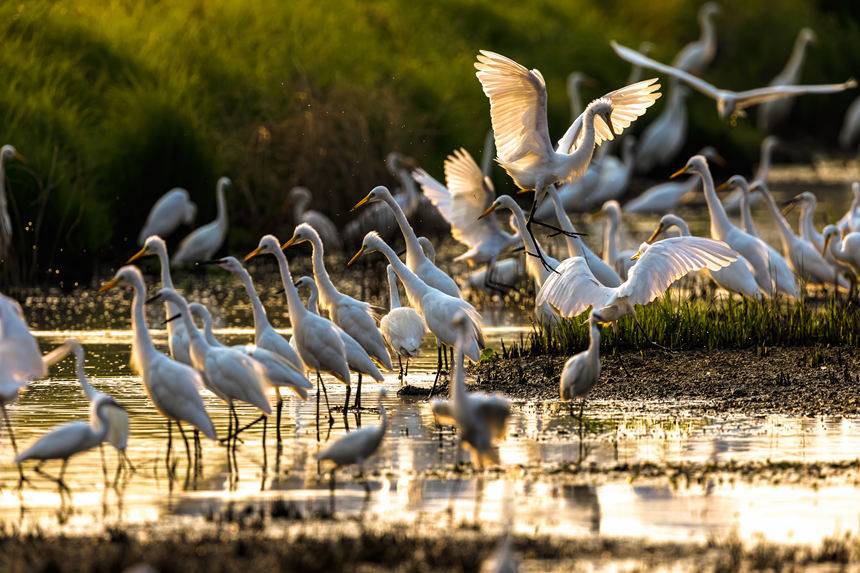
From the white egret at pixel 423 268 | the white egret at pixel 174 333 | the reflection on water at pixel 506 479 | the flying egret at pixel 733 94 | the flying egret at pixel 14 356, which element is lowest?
the reflection on water at pixel 506 479

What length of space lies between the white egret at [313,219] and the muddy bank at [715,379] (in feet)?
25.0

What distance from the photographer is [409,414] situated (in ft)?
31.3

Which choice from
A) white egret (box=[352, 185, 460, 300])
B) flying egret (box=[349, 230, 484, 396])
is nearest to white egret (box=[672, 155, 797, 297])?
white egret (box=[352, 185, 460, 300])

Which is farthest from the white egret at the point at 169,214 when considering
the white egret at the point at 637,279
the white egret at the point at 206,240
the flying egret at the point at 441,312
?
the white egret at the point at 637,279

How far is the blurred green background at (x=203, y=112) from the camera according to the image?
1745cm

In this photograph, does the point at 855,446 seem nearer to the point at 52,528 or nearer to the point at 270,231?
the point at 52,528

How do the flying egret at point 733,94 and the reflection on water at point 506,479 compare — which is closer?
the reflection on water at point 506,479

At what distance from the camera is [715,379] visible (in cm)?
1041

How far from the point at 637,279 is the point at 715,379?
1.04 m

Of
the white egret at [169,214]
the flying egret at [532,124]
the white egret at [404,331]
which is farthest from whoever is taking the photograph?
the white egret at [169,214]

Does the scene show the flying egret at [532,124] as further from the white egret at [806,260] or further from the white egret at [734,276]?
the white egret at [806,260]

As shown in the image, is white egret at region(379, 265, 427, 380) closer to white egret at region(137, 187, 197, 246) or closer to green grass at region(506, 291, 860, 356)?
green grass at region(506, 291, 860, 356)

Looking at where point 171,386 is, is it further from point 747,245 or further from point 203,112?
point 203,112

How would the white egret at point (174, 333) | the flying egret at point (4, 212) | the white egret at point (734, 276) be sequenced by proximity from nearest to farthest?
the white egret at point (174, 333)
the white egret at point (734, 276)
the flying egret at point (4, 212)
